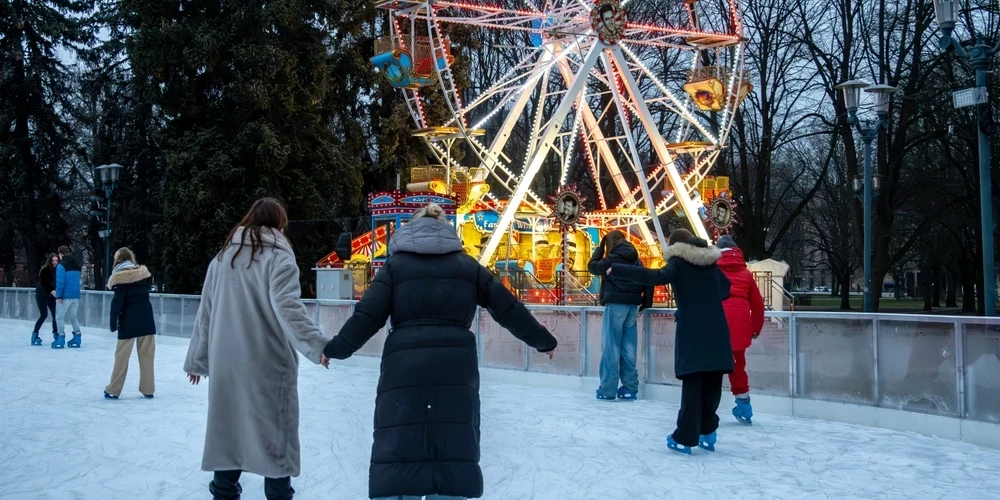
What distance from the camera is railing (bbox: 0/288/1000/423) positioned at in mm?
9188

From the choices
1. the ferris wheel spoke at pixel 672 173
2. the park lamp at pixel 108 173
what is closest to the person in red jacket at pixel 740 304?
the ferris wheel spoke at pixel 672 173

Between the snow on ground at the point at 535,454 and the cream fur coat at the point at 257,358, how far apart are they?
1351 mm

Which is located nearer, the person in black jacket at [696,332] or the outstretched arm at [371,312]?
the outstretched arm at [371,312]

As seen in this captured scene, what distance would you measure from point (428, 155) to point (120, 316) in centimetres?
2632

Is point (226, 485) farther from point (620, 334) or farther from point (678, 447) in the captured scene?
point (620, 334)

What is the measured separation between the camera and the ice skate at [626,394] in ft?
38.4

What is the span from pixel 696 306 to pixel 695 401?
706mm

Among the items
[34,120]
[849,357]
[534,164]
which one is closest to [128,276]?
[849,357]

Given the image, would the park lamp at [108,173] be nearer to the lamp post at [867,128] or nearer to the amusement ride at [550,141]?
the amusement ride at [550,141]

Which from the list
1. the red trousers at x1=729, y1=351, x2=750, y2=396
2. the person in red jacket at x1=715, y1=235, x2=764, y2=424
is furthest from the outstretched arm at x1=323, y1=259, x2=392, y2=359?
the red trousers at x1=729, y1=351, x2=750, y2=396

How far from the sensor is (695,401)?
26.2 feet

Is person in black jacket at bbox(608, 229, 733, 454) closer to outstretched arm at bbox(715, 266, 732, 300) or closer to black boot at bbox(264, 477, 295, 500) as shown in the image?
Result: outstretched arm at bbox(715, 266, 732, 300)

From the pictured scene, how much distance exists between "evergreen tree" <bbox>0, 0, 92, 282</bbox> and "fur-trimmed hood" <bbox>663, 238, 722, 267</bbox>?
113ft

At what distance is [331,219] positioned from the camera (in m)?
33.1
